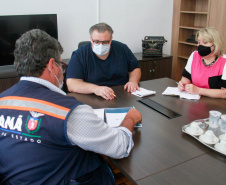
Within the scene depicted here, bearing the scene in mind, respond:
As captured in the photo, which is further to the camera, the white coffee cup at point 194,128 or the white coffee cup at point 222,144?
the white coffee cup at point 194,128

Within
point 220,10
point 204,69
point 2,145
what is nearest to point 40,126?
point 2,145

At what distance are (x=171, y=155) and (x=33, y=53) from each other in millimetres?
811

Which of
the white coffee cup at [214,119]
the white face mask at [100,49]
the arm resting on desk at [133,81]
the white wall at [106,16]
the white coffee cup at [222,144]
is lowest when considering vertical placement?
the white coffee cup at [222,144]

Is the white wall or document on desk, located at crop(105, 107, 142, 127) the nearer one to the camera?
document on desk, located at crop(105, 107, 142, 127)

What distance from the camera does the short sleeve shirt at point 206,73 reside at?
6.90 ft

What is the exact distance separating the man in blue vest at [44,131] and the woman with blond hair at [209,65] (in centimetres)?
115

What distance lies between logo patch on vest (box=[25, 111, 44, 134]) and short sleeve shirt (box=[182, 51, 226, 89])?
61.6 inches

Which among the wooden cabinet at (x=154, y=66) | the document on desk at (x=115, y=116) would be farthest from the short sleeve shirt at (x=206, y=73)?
the wooden cabinet at (x=154, y=66)

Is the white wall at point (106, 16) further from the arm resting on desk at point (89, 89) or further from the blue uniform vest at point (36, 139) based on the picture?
the blue uniform vest at point (36, 139)

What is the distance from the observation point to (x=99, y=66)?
7.73 ft

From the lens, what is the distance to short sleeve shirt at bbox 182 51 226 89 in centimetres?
210

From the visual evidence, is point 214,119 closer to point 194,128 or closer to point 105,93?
point 194,128

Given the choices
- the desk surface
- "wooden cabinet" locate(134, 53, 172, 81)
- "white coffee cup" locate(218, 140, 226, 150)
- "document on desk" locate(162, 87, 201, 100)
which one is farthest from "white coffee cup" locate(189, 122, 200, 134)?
"wooden cabinet" locate(134, 53, 172, 81)

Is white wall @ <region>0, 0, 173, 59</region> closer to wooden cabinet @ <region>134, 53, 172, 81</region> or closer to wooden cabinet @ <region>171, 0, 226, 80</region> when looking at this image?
wooden cabinet @ <region>171, 0, 226, 80</region>
